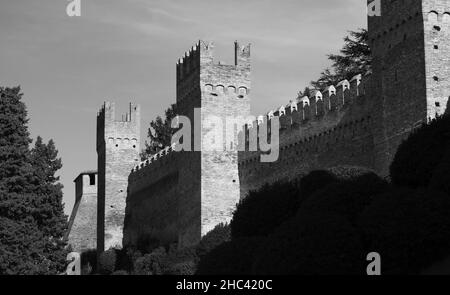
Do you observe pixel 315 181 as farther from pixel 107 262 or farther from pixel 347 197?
pixel 107 262

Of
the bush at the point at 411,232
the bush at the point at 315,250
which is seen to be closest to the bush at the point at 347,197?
the bush at the point at 315,250

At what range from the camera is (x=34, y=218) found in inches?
1410

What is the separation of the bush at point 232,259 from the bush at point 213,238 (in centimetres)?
1419

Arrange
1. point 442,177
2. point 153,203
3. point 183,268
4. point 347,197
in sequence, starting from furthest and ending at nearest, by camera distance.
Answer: point 153,203 < point 183,268 < point 347,197 < point 442,177

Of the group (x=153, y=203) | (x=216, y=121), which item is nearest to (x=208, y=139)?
(x=216, y=121)

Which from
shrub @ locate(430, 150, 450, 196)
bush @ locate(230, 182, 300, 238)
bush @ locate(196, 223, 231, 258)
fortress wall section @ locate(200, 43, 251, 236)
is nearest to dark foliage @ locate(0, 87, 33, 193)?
bush @ locate(196, 223, 231, 258)

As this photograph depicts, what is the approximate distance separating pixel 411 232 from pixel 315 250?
157 centimetres

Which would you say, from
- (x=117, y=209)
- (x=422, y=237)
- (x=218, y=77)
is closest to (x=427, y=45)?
(x=422, y=237)

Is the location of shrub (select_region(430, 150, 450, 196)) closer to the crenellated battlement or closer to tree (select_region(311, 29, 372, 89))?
the crenellated battlement

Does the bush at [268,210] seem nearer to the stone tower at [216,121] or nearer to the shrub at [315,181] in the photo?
the shrub at [315,181]

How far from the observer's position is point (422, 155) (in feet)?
69.7

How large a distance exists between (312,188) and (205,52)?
672 inches

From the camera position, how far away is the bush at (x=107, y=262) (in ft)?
153
